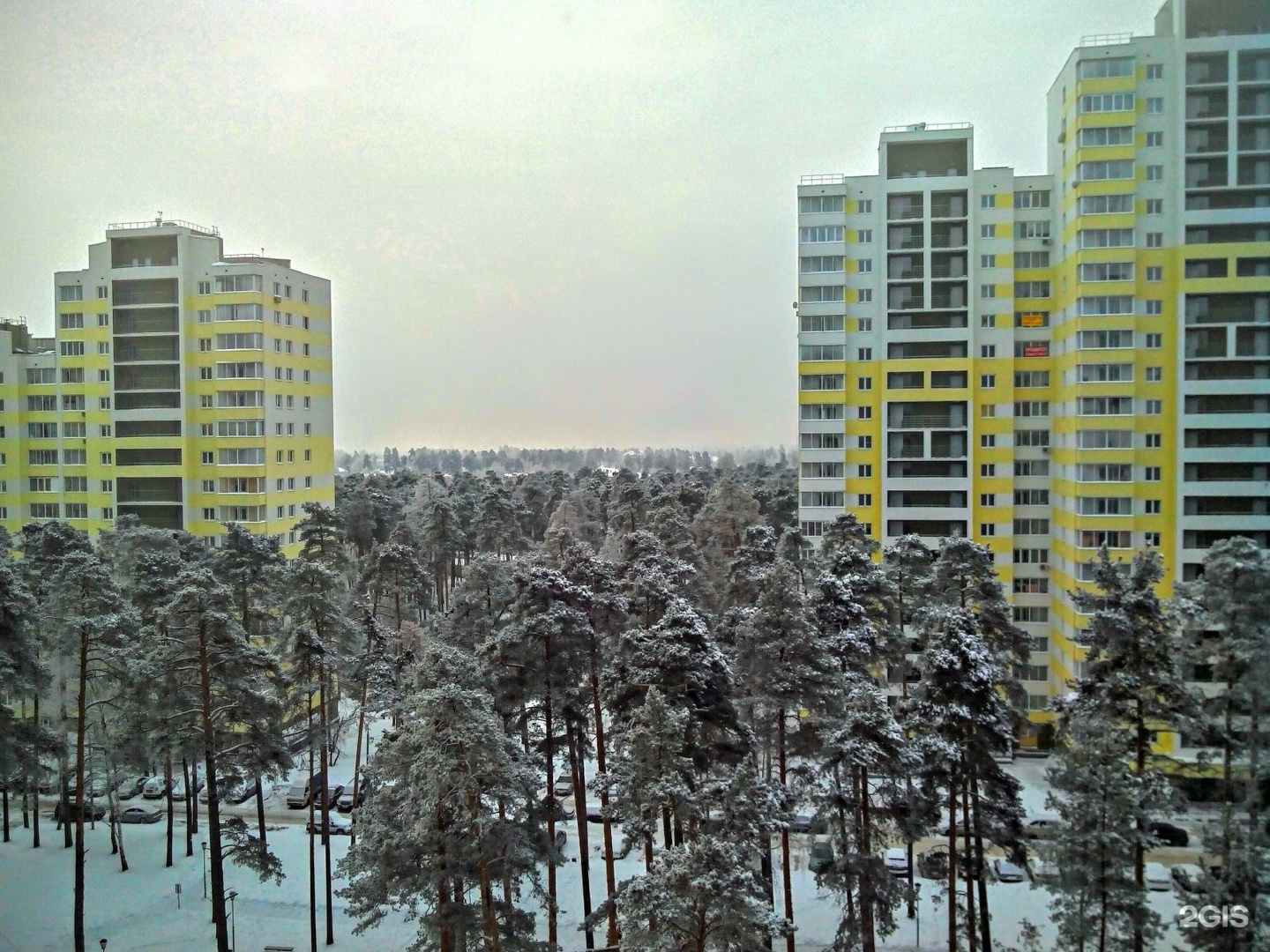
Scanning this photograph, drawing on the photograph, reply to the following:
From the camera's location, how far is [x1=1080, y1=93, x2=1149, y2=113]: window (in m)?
27.1

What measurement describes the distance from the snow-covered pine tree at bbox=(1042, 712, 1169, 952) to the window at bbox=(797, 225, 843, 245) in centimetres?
2448

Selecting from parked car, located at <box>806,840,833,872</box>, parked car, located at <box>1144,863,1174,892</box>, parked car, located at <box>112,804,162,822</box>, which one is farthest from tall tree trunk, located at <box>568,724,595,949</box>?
parked car, located at <box>112,804,162,822</box>

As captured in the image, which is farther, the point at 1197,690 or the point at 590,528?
the point at 590,528

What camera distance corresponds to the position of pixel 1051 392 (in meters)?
31.0

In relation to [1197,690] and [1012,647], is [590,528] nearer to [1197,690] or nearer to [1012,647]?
[1012,647]

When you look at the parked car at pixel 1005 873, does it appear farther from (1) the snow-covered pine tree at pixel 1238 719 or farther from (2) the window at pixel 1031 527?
(2) the window at pixel 1031 527

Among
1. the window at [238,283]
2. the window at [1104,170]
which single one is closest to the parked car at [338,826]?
the window at [238,283]

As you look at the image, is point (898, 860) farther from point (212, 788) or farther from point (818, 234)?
point (818, 234)

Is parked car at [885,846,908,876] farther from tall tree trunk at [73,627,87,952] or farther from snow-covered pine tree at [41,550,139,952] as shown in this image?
snow-covered pine tree at [41,550,139,952]

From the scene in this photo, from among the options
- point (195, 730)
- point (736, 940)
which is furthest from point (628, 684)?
point (195, 730)

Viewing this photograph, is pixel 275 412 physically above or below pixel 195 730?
above

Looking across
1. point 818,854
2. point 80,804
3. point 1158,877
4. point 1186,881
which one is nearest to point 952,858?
point 1186,881

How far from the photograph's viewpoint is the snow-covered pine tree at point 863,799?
40.2 feet

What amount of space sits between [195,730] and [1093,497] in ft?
89.0
